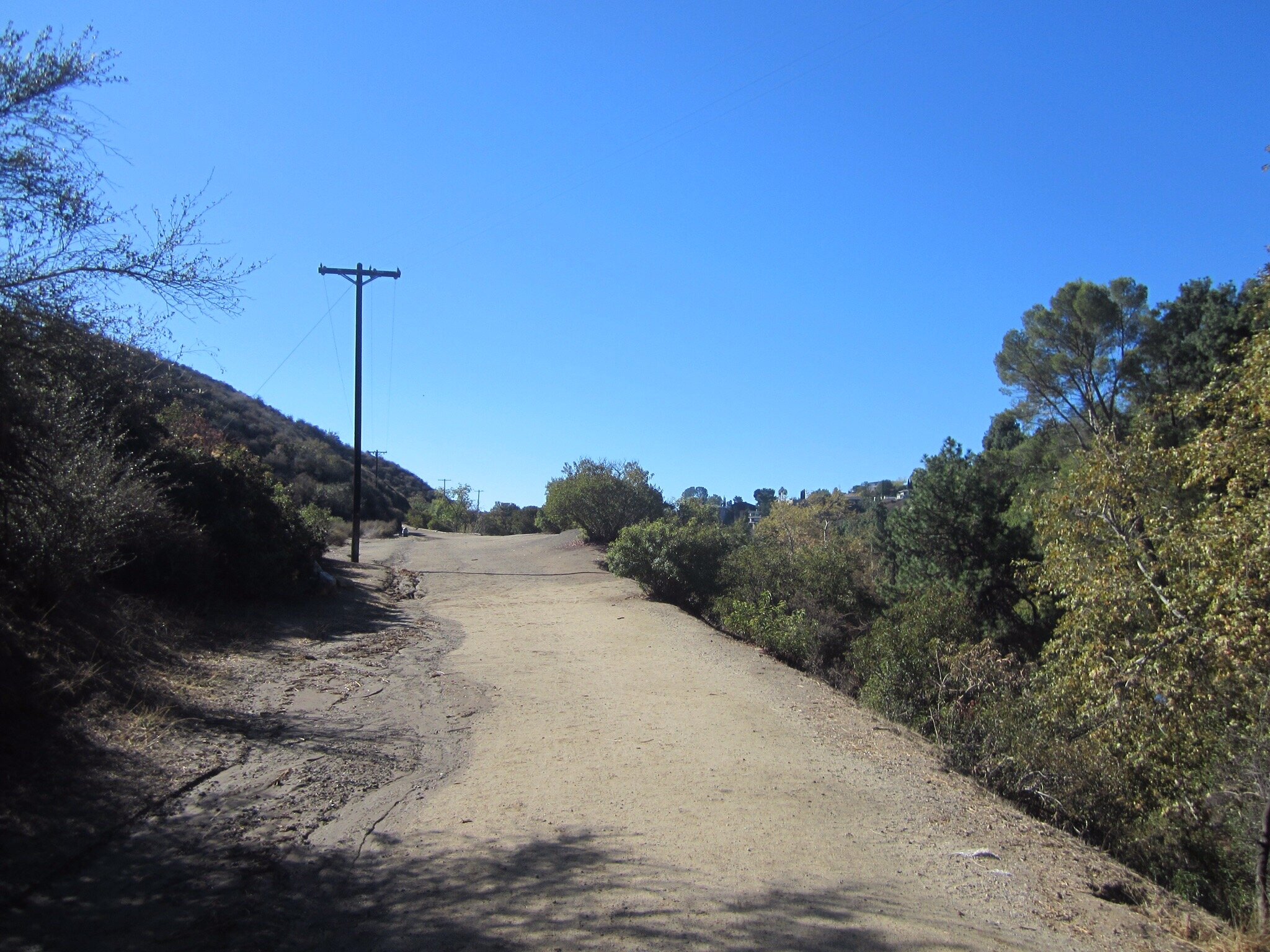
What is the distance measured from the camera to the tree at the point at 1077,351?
32.1 m

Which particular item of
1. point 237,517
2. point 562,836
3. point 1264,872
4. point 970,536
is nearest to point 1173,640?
point 1264,872

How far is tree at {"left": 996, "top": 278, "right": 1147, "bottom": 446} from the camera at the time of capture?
3212cm

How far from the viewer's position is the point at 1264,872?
599cm

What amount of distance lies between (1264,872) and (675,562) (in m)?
13.3

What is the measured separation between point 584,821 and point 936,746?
483 cm

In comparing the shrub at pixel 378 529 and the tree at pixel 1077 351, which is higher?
the tree at pixel 1077 351

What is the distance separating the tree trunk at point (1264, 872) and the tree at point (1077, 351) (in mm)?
26814

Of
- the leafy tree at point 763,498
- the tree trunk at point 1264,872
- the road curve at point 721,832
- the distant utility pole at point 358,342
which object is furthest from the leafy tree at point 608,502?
the leafy tree at point 763,498

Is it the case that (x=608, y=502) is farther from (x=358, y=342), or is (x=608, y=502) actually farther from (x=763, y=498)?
(x=763, y=498)

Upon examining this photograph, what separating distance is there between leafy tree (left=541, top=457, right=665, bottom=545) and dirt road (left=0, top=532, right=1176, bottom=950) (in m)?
18.0

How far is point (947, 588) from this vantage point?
66.2 feet

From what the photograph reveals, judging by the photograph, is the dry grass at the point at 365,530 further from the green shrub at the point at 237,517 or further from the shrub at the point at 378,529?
the green shrub at the point at 237,517

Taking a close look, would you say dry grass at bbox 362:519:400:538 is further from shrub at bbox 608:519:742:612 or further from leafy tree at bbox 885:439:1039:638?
leafy tree at bbox 885:439:1039:638

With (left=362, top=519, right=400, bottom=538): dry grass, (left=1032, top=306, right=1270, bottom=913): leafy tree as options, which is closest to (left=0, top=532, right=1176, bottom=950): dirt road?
(left=1032, top=306, right=1270, bottom=913): leafy tree
